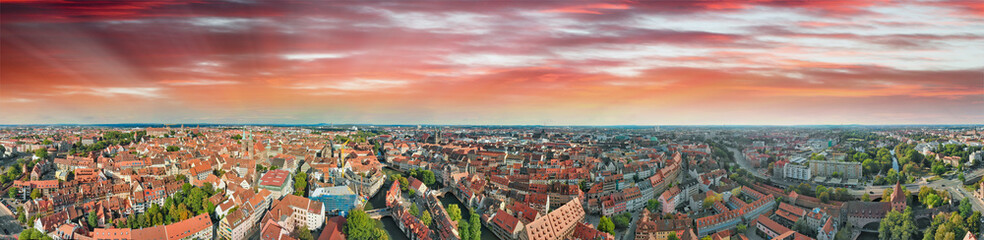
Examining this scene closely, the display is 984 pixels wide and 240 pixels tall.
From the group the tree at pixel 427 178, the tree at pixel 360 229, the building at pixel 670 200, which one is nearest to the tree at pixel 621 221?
the building at pixel 670 200

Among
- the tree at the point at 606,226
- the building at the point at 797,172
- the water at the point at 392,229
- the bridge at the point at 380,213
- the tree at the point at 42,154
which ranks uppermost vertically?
the tree at the point at 42,154

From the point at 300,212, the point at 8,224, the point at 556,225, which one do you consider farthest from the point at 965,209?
the point at 8,224

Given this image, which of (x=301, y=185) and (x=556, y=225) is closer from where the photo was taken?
(x=556, y=225)

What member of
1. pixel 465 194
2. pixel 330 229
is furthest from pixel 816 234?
pixel 330 229

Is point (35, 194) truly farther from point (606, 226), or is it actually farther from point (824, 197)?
point (824, 197)

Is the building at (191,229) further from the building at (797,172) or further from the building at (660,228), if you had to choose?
the building at (797,172)

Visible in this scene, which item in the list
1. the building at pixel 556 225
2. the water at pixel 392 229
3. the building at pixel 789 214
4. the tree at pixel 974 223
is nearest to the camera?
the building at pixel 556 225

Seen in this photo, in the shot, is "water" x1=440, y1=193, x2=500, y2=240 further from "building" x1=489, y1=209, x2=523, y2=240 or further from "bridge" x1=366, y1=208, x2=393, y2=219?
"bridge" x1=366, y1=208, x2=393, y2=219
